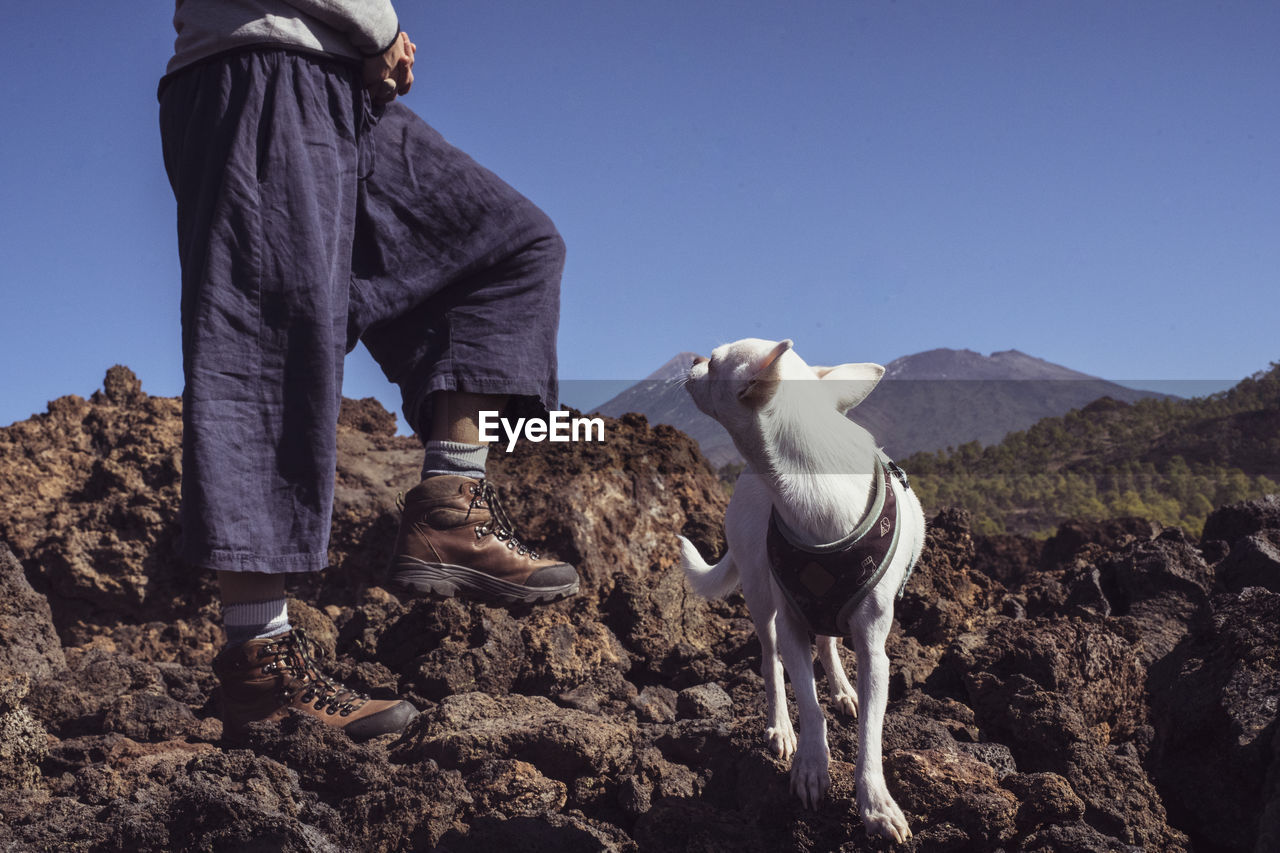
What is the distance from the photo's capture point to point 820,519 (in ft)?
7.30

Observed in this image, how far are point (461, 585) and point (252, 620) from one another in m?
0.69

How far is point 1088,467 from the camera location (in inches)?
482

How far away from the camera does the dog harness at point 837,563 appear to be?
2.25 metres

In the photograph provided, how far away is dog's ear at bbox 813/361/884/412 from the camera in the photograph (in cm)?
214

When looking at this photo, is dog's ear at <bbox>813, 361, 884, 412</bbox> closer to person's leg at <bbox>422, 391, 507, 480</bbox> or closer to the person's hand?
person's leg at <bbox>422, 391, 507, 480</bbox>

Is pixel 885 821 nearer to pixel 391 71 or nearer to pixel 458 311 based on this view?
pixel 458 311

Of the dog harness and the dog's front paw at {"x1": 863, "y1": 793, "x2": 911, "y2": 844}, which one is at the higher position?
the dog harness

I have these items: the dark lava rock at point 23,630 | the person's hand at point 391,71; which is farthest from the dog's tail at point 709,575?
the dark lava rock at point 23,630

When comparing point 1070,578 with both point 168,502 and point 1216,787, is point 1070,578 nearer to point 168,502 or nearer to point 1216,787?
point 1216,787

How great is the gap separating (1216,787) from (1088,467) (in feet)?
33.8

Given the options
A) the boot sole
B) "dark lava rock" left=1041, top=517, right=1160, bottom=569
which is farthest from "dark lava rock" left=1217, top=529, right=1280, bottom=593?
the boot sole

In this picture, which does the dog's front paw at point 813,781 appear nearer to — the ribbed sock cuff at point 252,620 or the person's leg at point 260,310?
the person's leg at point 260,310

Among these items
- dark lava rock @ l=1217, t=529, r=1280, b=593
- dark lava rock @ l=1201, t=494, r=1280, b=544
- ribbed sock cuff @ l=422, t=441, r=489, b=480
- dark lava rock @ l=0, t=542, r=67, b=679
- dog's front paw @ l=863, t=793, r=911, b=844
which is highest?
ribbed sock cuff @ l=422, t=441, r=489, b=480

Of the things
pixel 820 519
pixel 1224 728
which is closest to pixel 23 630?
pixel 820 519
